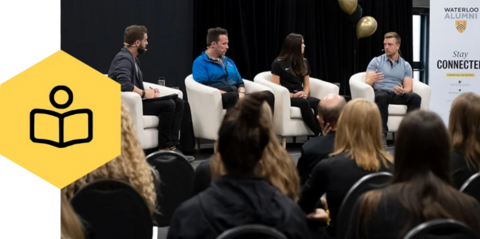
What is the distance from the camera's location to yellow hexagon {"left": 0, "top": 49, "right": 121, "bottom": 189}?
70 cm

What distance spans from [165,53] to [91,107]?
6508 mm

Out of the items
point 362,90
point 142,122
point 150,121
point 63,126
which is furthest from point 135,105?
point 63,126

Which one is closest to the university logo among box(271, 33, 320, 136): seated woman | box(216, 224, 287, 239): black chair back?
box(271, 33, 320, 136): seated woman

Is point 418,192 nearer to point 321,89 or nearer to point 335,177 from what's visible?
point 335,177

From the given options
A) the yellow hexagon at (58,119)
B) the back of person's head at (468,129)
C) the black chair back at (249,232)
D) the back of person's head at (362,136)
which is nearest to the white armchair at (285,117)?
the back of person's head at (468,129)

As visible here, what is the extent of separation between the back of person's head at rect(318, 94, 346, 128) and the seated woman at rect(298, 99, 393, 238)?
1.16 ft

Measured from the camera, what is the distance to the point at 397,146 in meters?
1.63

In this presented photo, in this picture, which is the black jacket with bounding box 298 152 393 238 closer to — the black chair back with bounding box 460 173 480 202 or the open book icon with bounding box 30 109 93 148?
the black chair back with bounding box 460 173 480 202

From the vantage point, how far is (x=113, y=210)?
1.91 meters

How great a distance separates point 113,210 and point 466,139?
144cm

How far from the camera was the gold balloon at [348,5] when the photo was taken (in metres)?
7.78

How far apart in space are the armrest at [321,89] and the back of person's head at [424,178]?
16.3ft

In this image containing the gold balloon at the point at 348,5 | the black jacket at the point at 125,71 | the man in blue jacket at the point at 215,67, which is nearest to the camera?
the black jacket at the point at 125,71

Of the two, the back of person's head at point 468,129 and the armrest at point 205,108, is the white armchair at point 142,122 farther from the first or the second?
the back of person's head at point 468,129
